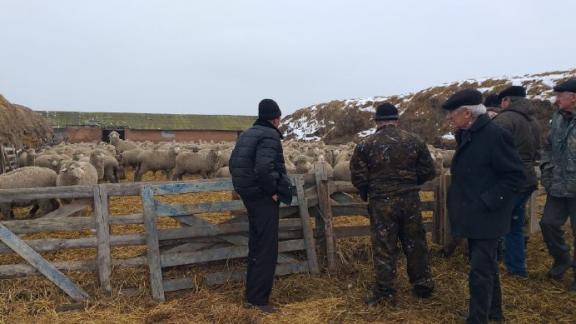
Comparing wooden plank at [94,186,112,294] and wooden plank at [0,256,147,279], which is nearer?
wooden plank at [0,256,147,279]

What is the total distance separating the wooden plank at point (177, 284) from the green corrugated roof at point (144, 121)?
54.5 m

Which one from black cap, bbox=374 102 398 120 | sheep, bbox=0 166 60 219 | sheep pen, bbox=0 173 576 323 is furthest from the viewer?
sheep, bbox=0 166 60 219

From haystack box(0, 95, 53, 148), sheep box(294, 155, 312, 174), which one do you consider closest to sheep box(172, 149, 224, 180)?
sheep box(294, 155, 312, 174)

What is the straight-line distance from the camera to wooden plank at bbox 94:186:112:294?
5.62 metres

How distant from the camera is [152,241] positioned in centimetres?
575

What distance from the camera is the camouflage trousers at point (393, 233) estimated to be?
516 cm

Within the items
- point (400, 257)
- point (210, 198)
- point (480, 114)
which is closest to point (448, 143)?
point (210, 198)

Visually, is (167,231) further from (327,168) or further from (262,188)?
Answer: (327,168)

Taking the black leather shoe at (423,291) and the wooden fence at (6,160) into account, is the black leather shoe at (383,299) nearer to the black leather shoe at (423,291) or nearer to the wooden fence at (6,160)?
the black leather shoe at (423,291)

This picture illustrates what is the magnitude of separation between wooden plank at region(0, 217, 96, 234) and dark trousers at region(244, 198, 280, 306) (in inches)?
85.6

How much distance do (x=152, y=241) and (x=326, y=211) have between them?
256cm

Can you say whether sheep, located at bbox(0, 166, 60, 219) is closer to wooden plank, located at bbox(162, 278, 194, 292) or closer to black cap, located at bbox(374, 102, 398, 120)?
wooden plank, located at bbox(162, 278, 194, 292)

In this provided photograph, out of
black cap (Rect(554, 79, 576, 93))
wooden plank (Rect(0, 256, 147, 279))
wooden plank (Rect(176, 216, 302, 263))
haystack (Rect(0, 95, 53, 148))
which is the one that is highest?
haystack (Rect(0, 95, 53, 148))

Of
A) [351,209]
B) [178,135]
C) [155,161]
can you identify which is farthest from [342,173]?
[178,135]
